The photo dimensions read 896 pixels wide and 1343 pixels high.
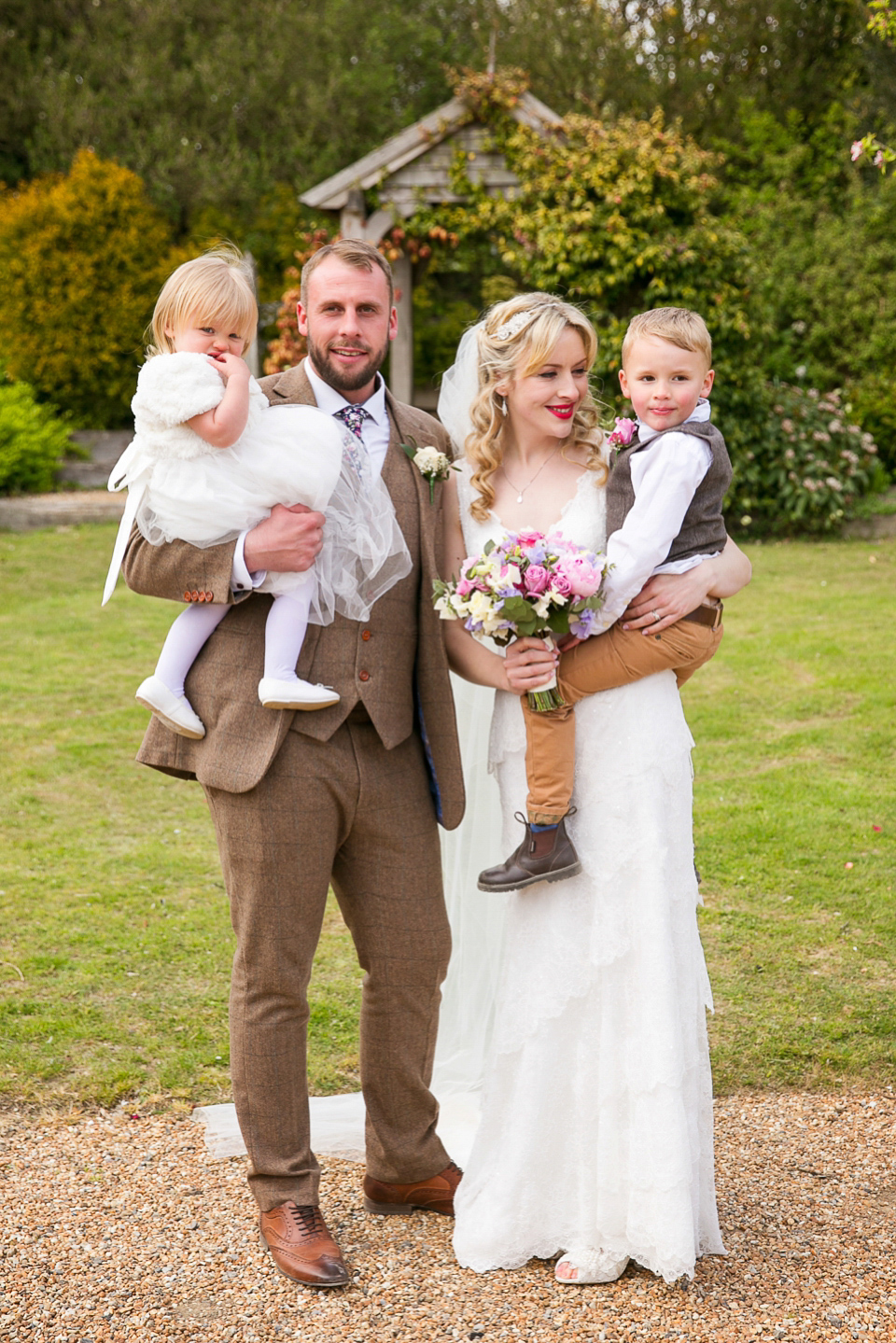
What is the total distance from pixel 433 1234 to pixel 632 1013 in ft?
2.74

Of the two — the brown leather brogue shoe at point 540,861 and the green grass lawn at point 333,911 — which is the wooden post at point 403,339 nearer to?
the green grass lawn at point 333,911

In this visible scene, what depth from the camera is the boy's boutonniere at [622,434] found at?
2988 mm

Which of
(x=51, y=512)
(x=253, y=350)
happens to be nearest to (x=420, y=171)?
(x=253, y=350)

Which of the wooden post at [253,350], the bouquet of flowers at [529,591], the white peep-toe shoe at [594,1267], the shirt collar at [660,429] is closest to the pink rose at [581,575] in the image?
the bouquet of flowers at [529,591]

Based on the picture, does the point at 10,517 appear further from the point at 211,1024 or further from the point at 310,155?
the point at 211,1024

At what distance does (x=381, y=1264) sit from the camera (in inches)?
118

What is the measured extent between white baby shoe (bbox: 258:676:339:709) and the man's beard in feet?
2.38

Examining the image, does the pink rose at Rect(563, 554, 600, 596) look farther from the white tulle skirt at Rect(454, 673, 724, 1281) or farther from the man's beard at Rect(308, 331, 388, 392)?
the man's beard at Rect(308, 331, 388, 392)

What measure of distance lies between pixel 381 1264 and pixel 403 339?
1190 cm

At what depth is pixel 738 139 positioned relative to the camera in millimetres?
18031

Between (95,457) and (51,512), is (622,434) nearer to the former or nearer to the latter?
(51,512)

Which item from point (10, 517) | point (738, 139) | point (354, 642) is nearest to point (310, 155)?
point (738, 139)

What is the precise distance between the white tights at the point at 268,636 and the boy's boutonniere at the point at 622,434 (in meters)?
0.82

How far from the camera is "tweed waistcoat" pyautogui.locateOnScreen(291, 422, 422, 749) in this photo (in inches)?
114
